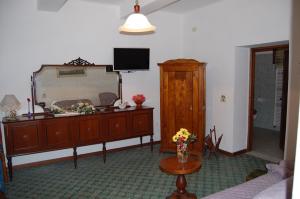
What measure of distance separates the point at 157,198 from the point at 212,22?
346cm

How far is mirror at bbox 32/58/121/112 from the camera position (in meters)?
4.10

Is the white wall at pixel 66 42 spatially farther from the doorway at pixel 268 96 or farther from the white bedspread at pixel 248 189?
the white bedspread at pixel 248 189

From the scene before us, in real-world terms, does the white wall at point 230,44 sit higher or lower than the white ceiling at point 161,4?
lower

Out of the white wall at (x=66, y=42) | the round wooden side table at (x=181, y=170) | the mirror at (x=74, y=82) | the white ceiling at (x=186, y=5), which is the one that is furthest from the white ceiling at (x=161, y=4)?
the round wooden side table at (x=181, y=170)

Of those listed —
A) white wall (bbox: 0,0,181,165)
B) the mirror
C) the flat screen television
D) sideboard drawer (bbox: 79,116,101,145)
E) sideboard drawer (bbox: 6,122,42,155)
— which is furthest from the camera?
the flat screen television

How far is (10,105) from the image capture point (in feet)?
Answer: 11.9

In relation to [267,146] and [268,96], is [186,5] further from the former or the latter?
[268,96]

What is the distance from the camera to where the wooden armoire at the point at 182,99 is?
429cm

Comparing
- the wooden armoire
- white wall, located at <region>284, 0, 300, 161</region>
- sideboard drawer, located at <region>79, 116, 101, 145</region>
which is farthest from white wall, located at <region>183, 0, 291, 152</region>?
sideboard drawer, located at <region>79, 116, 101, 145</region>

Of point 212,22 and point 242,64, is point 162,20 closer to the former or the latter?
point 212,22

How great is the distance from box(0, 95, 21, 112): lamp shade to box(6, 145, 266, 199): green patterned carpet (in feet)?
3.52

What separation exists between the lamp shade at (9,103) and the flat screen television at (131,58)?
1.85m

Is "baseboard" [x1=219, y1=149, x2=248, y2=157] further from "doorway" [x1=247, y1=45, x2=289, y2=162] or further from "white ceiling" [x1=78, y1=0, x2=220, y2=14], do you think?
"white ceiling" [x1=78, y1=0, x2=220, y2=14]

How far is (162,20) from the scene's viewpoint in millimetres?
5176
